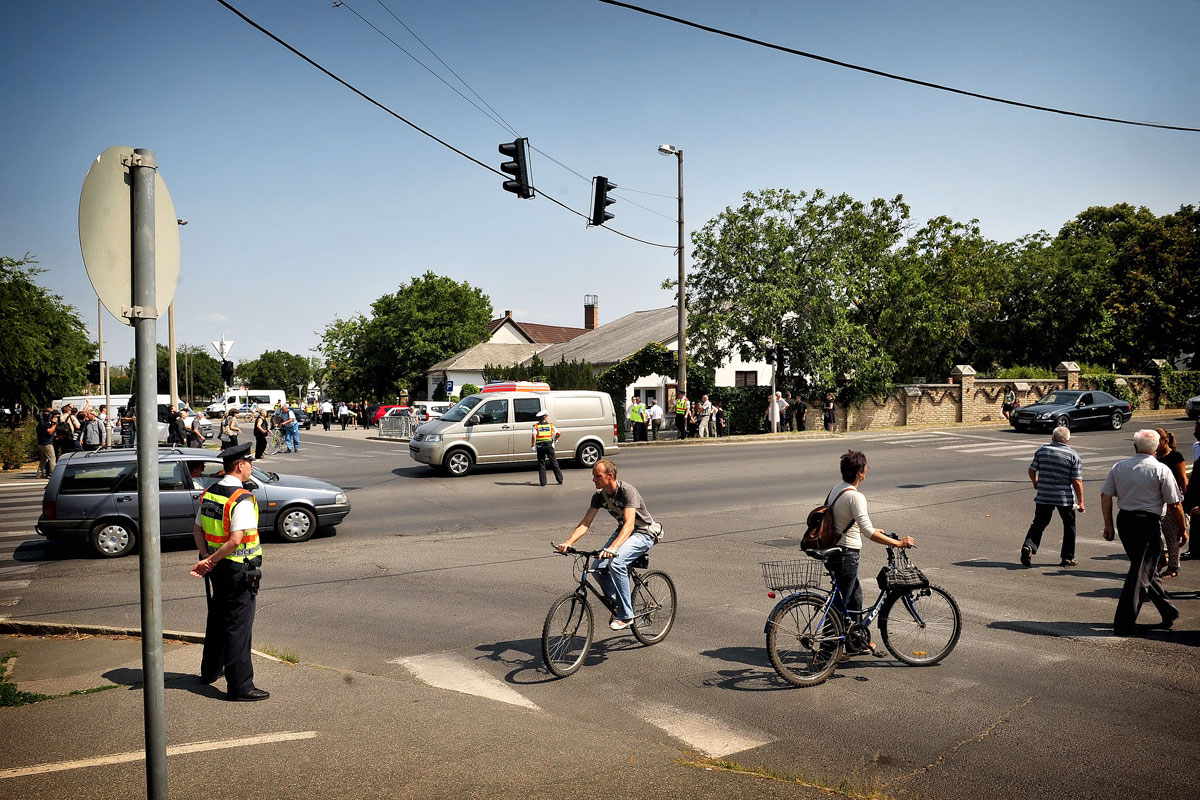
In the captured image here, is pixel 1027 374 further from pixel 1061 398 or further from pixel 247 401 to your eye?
pixel 247 401

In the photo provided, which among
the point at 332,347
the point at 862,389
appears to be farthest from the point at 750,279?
the point at 332,347

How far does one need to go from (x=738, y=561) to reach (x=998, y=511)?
22.7ft

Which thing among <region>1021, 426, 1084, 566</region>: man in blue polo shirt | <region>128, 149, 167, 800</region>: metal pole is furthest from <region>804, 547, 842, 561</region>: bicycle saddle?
<region>1021, 426, 1084, 566</region>: man in blue polo shirt

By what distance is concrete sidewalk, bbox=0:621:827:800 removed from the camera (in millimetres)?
4512

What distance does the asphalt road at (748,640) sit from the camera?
5.17 metres

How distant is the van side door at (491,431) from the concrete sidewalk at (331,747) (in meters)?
14.6

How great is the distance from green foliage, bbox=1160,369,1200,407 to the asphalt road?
36.9m

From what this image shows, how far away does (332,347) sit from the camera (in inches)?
3295

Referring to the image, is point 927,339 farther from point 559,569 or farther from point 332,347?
point 332,347

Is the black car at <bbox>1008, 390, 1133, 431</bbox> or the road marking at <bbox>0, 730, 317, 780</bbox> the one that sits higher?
the black car at <bbox>1008, 390, 1133, 431</bbox>

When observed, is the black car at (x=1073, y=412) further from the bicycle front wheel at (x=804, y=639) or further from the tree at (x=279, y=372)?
the tree at (x=279, y=372)

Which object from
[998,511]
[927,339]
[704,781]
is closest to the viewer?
[704,781]

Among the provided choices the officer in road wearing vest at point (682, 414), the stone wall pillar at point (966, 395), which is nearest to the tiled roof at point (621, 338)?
the officer in road wearing vest at point (682, 414)

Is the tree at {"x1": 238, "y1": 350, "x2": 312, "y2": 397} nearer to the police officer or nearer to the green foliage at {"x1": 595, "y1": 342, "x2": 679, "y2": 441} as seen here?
the green foliage at {"x1": 595, "y1": 342, "x2": 679, "y2": 441}
